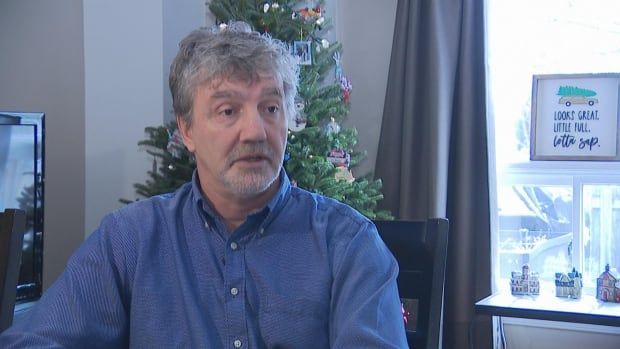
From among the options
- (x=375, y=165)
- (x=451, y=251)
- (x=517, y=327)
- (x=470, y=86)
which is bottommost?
(x=517, y=327)

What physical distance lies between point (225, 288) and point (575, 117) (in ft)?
7.76

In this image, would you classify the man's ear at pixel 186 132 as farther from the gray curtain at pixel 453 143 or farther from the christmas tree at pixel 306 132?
the gray curtain at pixel 453 143

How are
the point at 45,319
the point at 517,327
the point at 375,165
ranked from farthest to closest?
the point at 375,165 → the point at 517,327 → the point at 45,319

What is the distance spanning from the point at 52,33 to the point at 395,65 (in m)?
1.60

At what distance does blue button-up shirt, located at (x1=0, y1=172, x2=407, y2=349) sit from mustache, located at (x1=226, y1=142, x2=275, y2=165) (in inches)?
3.6

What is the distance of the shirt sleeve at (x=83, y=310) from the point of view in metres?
1.16

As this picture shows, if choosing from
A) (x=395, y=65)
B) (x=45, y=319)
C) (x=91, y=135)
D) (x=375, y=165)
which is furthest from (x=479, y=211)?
(x=45, y=319)

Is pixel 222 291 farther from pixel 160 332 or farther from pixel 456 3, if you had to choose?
pixel 456 3

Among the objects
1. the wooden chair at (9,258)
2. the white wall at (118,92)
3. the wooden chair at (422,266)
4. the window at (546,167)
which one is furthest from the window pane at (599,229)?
the wooden chair at (9,258)

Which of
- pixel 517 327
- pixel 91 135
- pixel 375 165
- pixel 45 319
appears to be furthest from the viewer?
pixel 375 165

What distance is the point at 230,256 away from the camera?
50.5 inches

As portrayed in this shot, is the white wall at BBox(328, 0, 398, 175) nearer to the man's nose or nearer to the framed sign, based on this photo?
the framed sign

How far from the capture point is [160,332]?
122 centimetres

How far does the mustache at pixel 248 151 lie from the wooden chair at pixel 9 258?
392 mm
